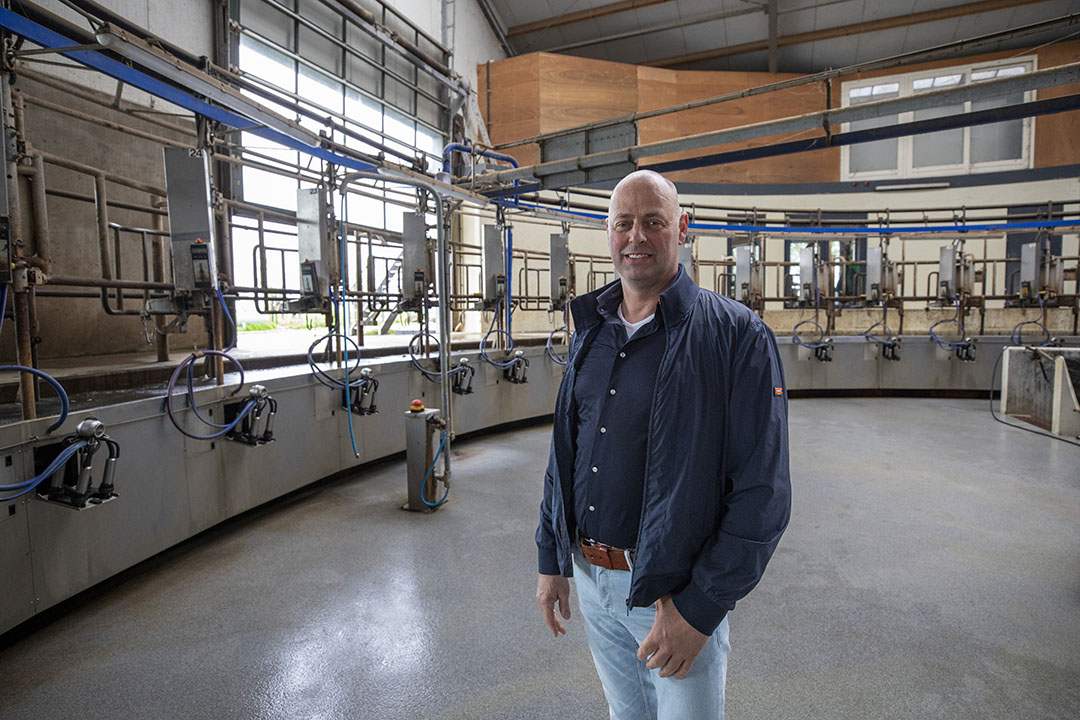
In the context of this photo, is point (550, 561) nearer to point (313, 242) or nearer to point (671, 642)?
point (671, 642)

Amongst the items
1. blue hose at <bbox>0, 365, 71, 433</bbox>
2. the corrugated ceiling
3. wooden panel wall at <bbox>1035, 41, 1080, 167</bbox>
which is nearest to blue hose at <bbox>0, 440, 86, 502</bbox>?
blue hose at <bbox>0, 365, 71, 433</bbox>

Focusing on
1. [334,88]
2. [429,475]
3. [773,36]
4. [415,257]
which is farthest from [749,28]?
[429,475]

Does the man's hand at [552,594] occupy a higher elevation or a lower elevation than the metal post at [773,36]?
lower

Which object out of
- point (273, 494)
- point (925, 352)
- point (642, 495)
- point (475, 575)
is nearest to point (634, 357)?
point (642, 495)

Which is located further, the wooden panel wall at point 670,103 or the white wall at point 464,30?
the wooden panel wall at point 670,103

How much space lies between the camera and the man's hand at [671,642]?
3.17 ft

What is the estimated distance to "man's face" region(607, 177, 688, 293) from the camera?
1074 millimetres

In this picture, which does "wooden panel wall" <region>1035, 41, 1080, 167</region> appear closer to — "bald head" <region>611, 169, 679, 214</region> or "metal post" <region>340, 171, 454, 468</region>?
"metal post" <region>340, 171, 454, 468</region>

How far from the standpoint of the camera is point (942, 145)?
29.0ft

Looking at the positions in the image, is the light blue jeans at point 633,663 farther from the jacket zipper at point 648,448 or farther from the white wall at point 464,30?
the white wall at point 464,30

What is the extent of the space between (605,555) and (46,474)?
77.4 inches

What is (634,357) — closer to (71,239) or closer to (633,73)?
(71,239)

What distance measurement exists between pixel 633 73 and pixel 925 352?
5487mm

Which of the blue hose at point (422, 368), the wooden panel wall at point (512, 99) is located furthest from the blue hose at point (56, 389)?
the wooden panel wall at point (512, 99)
